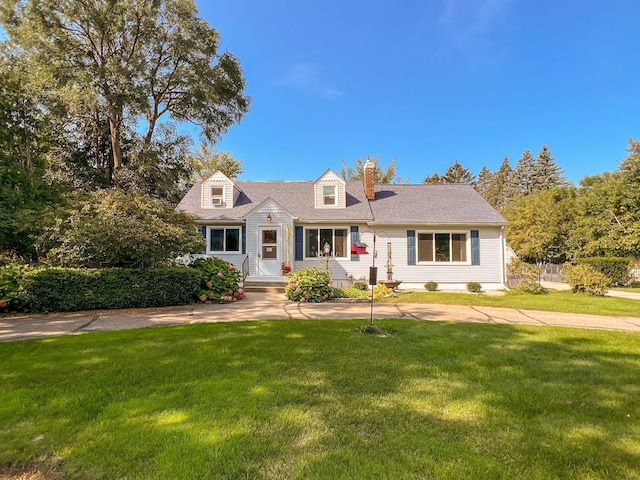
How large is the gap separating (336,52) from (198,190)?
973 centimetres

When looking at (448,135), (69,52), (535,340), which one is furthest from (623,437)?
(448,135)

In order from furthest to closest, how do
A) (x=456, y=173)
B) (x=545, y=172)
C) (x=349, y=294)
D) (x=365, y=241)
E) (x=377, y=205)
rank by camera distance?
(x=545, y=172), (x=456, y=173), (x=377, y=205), (x=365, y=241), (x=349, y=294)

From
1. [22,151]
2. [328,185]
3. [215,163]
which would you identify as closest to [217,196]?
[328,185]

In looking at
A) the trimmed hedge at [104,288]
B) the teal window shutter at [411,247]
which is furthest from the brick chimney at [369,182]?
the trimmed hedge at [104,288]

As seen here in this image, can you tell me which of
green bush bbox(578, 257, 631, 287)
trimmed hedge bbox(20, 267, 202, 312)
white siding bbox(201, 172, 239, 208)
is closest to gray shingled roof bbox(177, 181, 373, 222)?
white siding bbox(201, 172, 239, 208)

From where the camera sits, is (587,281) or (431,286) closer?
(587,281)

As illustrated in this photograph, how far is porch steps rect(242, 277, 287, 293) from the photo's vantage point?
12.5 m

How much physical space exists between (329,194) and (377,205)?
2380 millimetres

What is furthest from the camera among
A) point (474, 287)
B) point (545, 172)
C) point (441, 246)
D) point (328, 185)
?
point (545, 172)

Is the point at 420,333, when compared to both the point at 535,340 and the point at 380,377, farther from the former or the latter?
the point at 380,377

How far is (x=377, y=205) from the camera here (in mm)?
15555

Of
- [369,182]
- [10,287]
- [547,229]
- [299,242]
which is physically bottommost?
[10,287]

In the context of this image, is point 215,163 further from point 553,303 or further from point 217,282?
point 553,303

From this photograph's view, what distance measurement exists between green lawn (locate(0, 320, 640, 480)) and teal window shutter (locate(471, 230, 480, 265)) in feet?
29.7
